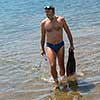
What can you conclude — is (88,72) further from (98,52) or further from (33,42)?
(33,42)

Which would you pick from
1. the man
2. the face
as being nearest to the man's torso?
the man

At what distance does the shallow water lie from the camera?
8.34 metres

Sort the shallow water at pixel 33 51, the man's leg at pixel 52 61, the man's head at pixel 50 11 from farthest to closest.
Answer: the shallow water at pixel 33 51, the man's leg at pixel 52 61, the man's head at pixel 50 11

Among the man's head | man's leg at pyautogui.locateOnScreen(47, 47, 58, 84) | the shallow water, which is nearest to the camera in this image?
the man's head

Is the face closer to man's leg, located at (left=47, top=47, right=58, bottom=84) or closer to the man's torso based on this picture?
the man's torso

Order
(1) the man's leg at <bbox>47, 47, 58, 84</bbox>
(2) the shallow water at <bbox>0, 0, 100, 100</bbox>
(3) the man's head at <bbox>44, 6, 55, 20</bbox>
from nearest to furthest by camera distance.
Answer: (3) the man's head at <bbox>44, 6, 55, 20</bbox> < (1) the man's leg at <bbox>47, 47, 58, 84</bbox> < (2) the shallow water at <bbox>0, 0, 100, 100</bbox>

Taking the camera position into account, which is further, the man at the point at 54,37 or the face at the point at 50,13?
the man at the point at 54,37

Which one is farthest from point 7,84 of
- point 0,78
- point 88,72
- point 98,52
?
point 98,52

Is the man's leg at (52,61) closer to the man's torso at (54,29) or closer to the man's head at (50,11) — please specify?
the man's torso at (54,29)

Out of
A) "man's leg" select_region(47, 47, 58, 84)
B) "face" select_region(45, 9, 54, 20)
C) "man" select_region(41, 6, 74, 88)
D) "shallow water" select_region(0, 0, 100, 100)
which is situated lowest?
"shallow water" select_region(0, 0, 100, 100)

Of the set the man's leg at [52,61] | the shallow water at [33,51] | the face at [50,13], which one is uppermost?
the face at [50,13]

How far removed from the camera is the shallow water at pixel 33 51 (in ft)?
27.4

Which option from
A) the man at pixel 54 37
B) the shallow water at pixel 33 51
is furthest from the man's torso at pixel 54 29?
the shallow water at pixel 33 51

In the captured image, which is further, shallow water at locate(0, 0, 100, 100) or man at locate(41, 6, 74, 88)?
shallow water at locate(0, 0, 100, 100)
